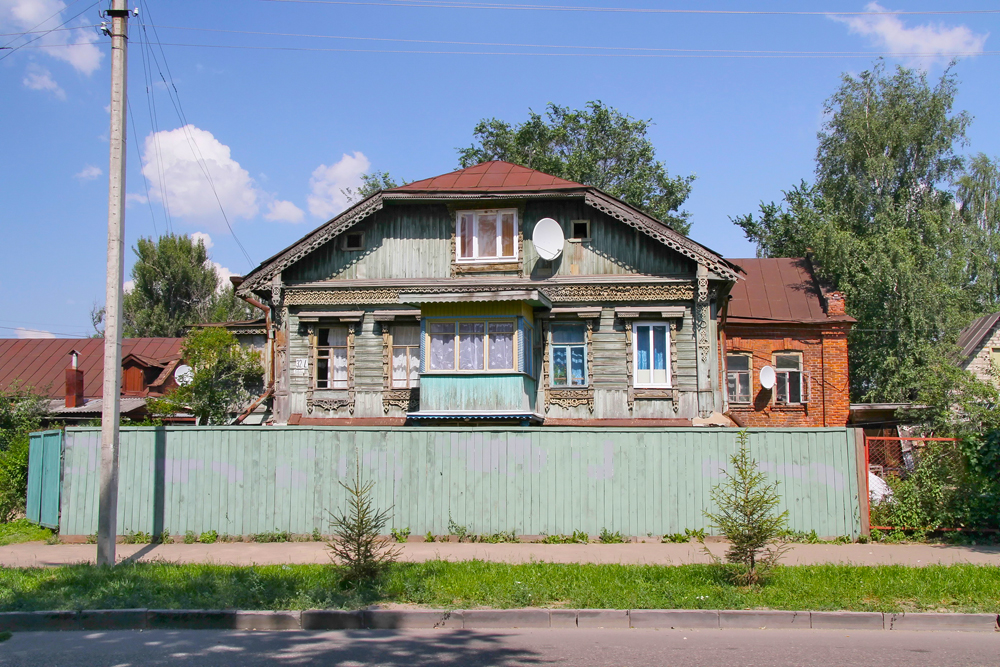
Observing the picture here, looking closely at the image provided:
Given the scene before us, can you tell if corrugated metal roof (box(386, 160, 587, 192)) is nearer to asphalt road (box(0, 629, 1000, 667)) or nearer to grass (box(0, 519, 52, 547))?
grass (box(0, 519, 52, 547))

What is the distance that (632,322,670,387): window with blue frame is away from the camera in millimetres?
20281

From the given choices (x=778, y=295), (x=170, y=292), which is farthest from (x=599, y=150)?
(x=170, y=292)

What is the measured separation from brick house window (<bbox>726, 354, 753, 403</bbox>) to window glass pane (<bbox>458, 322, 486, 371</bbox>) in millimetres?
11889

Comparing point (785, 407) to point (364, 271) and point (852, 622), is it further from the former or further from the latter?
point (852, 622)

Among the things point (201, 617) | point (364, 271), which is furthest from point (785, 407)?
point (201, 617)

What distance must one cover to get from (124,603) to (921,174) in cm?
3240

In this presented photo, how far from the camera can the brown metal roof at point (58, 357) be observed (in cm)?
3356

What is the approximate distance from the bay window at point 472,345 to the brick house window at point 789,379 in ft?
41.0

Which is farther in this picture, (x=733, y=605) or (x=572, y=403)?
(x=572, y=403)

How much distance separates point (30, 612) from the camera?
892 cm

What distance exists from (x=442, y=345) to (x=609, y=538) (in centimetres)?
749

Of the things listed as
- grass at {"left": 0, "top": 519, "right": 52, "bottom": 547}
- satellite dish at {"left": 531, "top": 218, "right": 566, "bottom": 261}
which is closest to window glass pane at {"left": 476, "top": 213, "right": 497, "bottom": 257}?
satellite dish at {"left": 531, "top": 218, "right": 566, "bottom": 261}

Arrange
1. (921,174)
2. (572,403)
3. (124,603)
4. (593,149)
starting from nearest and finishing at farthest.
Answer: (124,603), (572,403), (921,174), (593,149)

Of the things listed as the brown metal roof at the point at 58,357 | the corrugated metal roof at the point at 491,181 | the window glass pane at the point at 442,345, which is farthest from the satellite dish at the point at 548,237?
the brown metal roof at the point at 58,357
